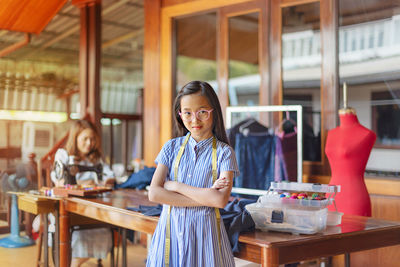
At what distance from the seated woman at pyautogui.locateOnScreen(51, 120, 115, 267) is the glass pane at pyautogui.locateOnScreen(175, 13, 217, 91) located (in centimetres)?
152

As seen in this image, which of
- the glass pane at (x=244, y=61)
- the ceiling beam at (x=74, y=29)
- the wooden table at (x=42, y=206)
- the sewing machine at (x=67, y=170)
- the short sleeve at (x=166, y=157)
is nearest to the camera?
the short sleeve at (x=166, y=157)

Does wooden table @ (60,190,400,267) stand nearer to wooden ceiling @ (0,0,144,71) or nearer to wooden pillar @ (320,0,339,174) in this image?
wooden pillar @ (320,0,339,174)

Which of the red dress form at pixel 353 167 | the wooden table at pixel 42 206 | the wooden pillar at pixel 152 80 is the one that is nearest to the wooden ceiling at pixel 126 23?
the wooden pillar at pixel 152 80

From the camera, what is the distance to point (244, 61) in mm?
4797

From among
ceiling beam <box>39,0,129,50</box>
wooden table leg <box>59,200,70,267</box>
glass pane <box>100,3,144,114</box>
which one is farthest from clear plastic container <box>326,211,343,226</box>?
glass pane <box>100,3,144,114</box>

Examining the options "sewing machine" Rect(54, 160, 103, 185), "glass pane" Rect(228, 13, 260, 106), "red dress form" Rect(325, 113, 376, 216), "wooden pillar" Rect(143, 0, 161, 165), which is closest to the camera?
"red dress form" Rect(325, 113, 376, 216)

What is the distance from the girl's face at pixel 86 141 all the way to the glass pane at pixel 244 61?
1.52 meters

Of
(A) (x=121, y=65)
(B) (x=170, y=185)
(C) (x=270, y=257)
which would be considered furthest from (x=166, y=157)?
(A) (x=121, y=65)

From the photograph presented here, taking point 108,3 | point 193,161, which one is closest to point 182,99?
point 193,161

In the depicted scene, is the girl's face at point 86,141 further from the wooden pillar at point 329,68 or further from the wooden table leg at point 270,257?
the wooden table leg at point 270,257

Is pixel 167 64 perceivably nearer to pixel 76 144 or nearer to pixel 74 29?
pixel 76 144

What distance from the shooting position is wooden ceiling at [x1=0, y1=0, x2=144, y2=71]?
5062mm

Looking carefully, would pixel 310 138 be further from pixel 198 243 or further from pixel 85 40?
pixel 85 40

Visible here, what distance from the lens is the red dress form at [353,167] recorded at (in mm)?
3342
